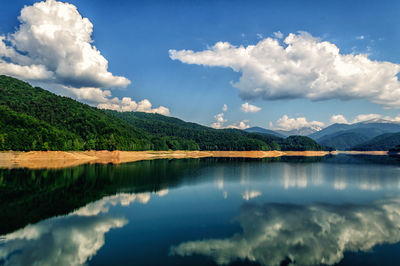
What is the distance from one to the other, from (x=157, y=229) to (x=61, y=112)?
472 ft

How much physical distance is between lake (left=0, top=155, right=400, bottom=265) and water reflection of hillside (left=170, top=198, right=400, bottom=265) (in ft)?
0.21

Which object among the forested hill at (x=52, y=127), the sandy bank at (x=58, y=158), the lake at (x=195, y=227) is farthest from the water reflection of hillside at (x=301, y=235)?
the forested hill at (x=52, y=127)

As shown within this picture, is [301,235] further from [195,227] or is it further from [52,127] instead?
[52,127]

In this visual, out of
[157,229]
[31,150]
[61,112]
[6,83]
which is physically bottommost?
[157,229]

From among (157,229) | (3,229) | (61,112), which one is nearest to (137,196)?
(157,229)

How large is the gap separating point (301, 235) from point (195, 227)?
7797 millimetres

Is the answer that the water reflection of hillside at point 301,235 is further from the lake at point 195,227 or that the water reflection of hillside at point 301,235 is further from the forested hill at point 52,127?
the forested hill at point 52,127

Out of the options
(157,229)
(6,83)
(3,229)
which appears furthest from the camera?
(6,83)

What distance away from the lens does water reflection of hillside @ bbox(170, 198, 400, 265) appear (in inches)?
558

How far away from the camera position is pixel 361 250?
15078 millimetres

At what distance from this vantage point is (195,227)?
19016mm

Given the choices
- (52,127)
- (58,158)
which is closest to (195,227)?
(58,158)

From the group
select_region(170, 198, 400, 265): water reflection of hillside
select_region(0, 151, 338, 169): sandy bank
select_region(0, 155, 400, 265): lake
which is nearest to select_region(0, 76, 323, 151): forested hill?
select_region(0, 151, 338, 169): sandy bank

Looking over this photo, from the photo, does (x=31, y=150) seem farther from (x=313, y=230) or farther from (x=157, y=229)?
(x=313, y=230)
